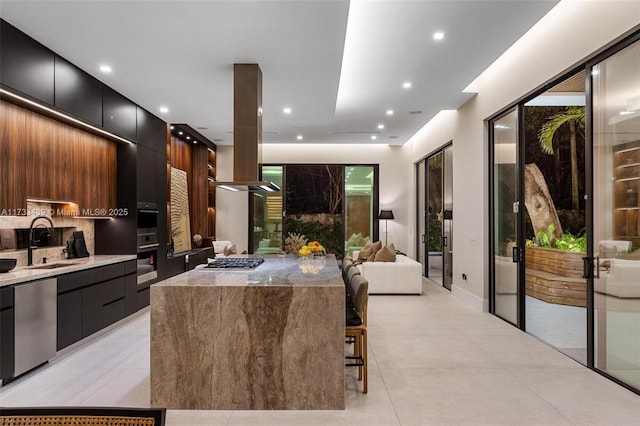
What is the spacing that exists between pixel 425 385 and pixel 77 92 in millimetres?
4398

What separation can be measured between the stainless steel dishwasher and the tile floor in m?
0.15

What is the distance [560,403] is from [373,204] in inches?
301

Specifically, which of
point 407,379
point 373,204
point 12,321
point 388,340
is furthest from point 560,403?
point 373,204

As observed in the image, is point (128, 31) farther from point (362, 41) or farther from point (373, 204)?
point (373, 204)

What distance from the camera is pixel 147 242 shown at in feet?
18.6

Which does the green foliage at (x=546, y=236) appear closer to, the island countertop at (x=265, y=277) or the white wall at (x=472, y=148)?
the white wall at (x=472, y=148)

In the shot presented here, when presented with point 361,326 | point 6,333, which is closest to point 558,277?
point 361,326

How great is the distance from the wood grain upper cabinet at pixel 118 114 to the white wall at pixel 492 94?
4.87m

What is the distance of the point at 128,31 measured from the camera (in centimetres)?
334

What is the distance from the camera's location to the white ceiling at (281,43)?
3070 mm

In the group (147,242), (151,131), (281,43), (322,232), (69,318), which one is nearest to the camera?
(281,43)

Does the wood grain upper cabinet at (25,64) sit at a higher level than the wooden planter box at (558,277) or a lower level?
higher

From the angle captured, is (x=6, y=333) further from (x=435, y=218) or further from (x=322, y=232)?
(x=322, y=232)

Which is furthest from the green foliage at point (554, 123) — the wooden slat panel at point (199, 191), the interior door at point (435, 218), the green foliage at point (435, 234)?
the wooden slat panel at point (199, 191)
